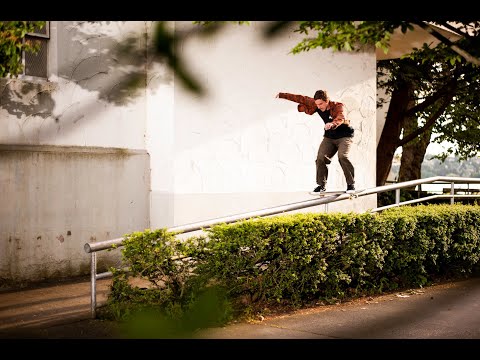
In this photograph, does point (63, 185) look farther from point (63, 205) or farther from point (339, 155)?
point (339, 155)

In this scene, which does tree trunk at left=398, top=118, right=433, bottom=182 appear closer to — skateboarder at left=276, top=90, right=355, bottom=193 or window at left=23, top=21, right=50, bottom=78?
skateboarder at left=276, top=90, right=355, bottom=193

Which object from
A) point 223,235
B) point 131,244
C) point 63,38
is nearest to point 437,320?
point 223,235

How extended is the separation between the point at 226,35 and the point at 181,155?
9.64 meters

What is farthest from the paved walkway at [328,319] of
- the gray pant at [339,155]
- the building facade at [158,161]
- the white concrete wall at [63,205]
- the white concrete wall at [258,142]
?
the white concrete wall at [258,142]

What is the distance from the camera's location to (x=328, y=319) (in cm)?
669

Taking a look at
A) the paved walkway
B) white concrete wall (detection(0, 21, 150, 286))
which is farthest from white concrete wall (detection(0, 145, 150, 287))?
the paved walkway

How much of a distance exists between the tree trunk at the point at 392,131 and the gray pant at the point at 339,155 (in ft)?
22.7

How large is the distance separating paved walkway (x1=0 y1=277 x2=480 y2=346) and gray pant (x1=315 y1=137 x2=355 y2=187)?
2.09 meters

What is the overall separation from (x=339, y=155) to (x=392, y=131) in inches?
298

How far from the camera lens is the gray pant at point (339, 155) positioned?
31.1 feet

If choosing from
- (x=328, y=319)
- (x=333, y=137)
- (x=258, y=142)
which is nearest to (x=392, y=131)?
(x=258, y=142)

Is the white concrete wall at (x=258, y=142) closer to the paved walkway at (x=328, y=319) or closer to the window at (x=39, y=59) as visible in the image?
the window at (x=39, y=59)
